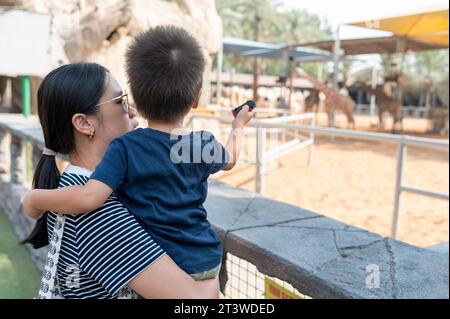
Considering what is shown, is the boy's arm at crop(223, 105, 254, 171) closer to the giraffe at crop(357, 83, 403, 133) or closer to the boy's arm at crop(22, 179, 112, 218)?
the boy's arm at crop(22, 179, 112, 218)

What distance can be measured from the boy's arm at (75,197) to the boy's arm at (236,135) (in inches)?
9.8

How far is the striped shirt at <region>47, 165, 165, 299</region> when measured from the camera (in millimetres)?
683

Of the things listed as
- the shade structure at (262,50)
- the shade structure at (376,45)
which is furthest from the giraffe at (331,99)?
the shade structure at (262,50)

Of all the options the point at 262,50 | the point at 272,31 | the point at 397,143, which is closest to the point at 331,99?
the point at 262,50

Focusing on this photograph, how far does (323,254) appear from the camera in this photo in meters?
1.27

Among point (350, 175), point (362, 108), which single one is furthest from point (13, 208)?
point (362, 108)

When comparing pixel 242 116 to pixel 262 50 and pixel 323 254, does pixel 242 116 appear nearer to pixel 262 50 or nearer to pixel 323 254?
pixel 323 254

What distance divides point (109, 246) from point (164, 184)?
0.12 metres

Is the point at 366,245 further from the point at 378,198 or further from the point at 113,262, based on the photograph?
the point at 378,198

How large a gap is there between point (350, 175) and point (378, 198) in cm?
119

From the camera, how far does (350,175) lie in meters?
6.28

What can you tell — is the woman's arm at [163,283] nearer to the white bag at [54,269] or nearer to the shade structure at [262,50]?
the white bag at [54,269]

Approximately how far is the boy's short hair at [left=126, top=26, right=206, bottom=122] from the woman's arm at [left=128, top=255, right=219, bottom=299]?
0.24 m

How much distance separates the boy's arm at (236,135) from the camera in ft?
2.66
